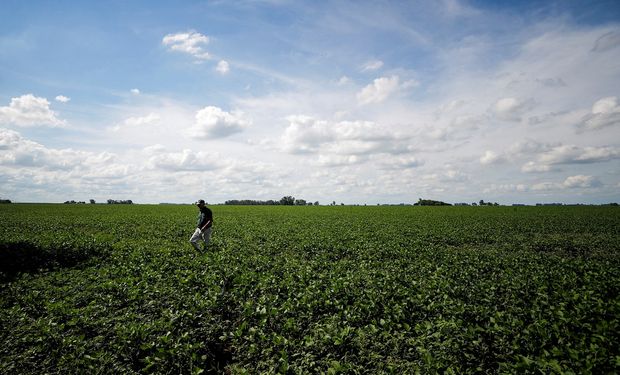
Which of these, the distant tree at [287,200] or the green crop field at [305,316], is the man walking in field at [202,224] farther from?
the distant tree at [287,200]

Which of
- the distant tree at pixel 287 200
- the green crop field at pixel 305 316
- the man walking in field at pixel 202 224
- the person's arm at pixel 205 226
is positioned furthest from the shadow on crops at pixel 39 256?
the distant tree at pixel 287 200

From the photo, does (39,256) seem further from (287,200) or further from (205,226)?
(287,200)

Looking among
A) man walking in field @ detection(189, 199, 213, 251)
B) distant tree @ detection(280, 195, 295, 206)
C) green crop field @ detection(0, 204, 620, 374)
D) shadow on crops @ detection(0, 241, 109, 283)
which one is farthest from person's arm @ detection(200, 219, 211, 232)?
distant tree @ detection(280, 195, 295, 206)

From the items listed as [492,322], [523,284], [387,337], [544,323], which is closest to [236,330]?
[387,337]

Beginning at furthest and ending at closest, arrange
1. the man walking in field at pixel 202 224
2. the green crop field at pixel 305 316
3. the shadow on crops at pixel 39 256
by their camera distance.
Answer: the man walking in field at pixel 202 224 → the shadow on crops at pixel 39 256 → the green crop field at pixel 305 316

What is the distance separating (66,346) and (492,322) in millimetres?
9308

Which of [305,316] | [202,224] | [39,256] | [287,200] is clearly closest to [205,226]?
[202,224]

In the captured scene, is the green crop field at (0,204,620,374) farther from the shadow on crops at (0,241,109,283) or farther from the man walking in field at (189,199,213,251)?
the man walking in field at (189,199,213,251)

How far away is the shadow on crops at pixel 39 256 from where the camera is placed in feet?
42.7

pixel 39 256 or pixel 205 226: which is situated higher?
pixel 205 226

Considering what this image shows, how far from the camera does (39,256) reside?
49.6ft

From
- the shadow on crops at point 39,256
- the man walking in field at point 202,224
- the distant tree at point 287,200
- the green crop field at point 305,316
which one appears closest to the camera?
the green crop field at point 305,316

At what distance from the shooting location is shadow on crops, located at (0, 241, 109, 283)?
1302 cm

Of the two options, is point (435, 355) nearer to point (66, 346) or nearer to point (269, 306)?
point (269, 306)
